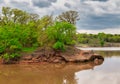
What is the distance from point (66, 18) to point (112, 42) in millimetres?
82611

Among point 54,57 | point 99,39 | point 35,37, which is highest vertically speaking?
point 35,37

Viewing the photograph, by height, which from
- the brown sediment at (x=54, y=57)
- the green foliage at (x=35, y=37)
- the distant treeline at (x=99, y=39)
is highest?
the green foliage at (x=35, y=37)

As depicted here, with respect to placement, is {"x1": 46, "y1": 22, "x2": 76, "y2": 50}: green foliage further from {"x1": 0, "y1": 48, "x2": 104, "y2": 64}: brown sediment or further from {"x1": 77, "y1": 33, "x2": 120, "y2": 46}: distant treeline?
{"x1": 77, "y1": 33, "x2": 120, "y2": 46}: distant treeline

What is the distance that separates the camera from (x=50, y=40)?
39062mm

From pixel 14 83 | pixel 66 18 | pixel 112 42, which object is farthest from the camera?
pixel 112 42

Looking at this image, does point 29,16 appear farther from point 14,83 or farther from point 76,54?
point 14,83

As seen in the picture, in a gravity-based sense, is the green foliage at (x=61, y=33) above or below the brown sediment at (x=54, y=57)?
above

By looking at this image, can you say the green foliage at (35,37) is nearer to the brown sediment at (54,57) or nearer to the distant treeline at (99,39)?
the brown sediment at (54,57)

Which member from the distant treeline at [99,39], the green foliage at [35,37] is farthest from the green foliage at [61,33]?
the distant treeline at [99,39]

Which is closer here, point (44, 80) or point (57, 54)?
point (44, 80)

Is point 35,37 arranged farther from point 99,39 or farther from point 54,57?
point 99,39

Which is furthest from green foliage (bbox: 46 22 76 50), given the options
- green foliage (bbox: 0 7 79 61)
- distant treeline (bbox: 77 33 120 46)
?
distant treeline (bbox: 77 33 120 46)

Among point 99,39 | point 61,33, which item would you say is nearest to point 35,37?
point 61,33

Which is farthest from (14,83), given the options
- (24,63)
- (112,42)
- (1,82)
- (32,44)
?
(112,42)
